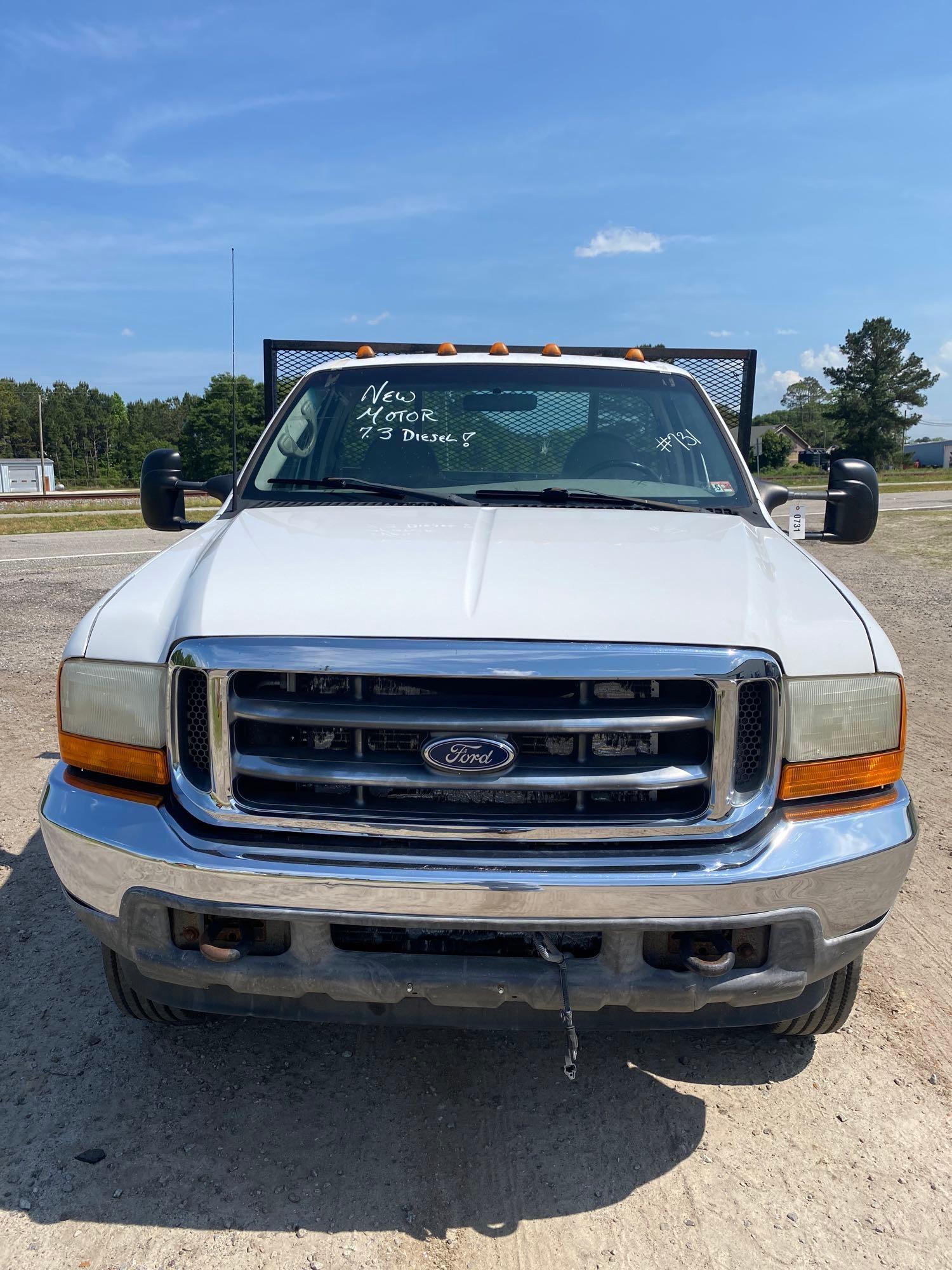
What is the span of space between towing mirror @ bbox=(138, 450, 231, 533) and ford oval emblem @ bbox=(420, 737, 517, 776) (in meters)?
1.98

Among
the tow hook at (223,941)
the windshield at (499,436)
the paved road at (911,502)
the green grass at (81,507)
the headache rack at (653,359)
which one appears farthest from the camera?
the paved road at (911,502)

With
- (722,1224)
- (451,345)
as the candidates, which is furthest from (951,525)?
(722,1224)

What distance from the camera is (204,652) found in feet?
7.29

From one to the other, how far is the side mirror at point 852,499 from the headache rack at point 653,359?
3.58 ft

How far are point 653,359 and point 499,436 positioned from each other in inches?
54.7

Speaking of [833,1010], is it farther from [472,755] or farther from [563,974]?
[472,755]

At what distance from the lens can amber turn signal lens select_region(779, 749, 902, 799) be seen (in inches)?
88.7

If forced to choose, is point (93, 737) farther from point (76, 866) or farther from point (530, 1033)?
point (530, 1033)

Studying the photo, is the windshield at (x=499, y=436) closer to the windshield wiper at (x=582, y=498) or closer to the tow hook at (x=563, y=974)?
the windshield wiper at (x=582, y=498)

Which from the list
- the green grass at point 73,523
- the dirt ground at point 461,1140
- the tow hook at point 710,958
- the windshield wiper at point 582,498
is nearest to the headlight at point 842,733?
the tow hook at point 710,958

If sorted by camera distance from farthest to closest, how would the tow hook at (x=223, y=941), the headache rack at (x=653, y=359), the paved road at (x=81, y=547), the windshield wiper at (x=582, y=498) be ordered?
the paved road at (x=81, y=547) < the headache rack at (x=653, y=359) < the windshield wiper at (x=582, y=498) < the tow hook at (x=223, y=941)

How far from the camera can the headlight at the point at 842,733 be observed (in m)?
2.24

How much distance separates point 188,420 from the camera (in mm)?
39719

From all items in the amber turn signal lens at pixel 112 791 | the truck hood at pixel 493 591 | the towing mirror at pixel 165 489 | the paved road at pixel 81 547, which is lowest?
the paved road at pixel 81 547
